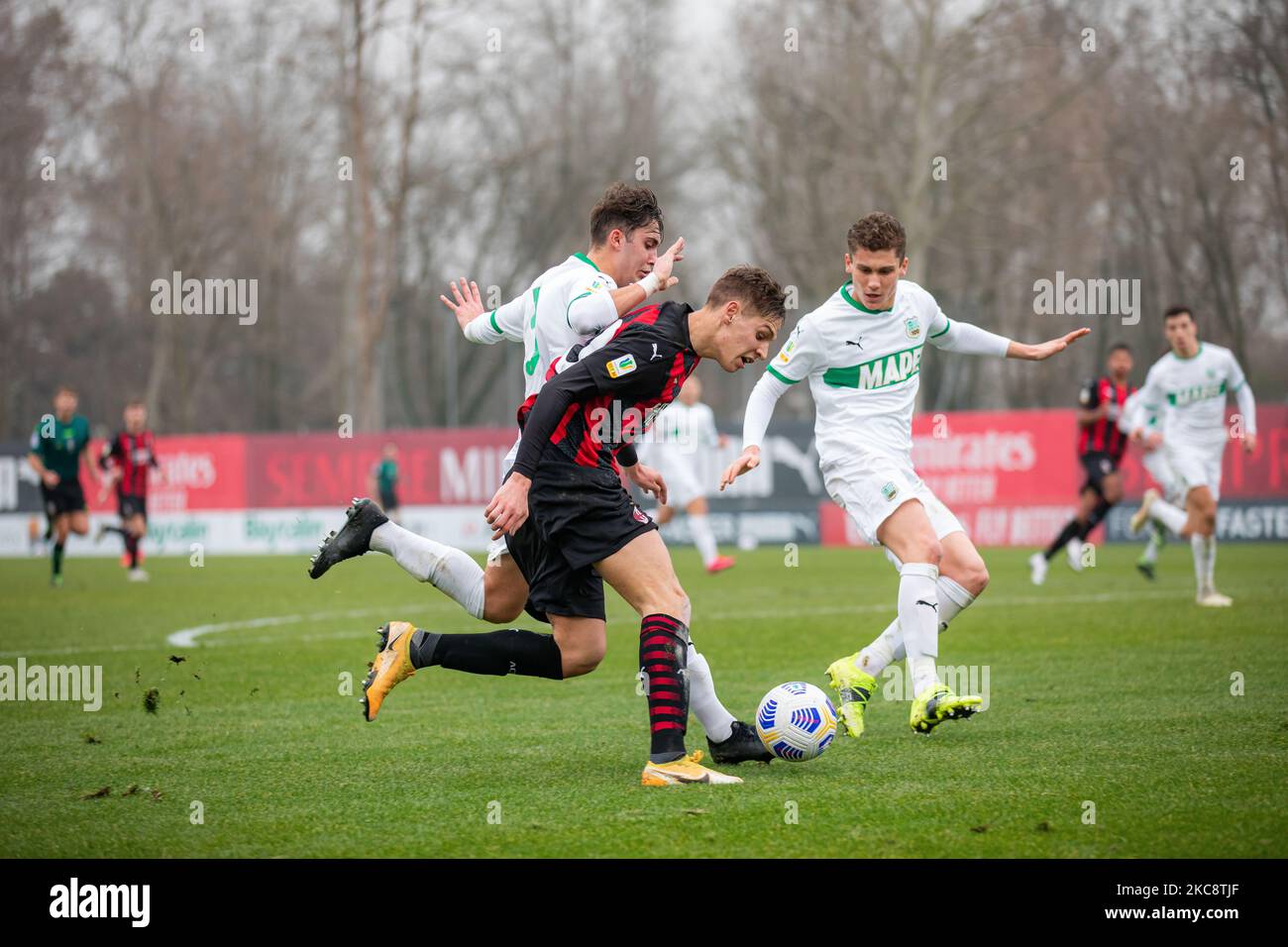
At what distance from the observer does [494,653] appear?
6.11 meters

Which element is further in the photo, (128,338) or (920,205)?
(128,338)

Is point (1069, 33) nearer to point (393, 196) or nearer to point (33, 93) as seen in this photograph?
point (393, 196)

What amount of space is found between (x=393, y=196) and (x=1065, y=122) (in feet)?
51.7

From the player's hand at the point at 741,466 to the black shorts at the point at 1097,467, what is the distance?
11.1 meters

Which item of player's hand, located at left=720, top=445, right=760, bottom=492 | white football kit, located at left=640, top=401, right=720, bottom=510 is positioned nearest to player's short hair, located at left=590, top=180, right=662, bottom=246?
player's hand, located at left=720, top=445, right=760, bottom=492

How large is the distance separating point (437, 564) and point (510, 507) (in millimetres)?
1299

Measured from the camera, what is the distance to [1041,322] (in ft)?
118

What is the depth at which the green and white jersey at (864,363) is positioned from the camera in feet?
23.8

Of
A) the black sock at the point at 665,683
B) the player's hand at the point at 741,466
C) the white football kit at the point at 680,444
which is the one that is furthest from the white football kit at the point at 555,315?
the white football kit at the point at 680,444

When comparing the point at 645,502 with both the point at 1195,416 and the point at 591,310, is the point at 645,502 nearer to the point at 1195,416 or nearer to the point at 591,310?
the point at 1195,416

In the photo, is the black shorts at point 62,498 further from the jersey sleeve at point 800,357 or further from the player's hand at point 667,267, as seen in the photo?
the player's hand at point 667,267

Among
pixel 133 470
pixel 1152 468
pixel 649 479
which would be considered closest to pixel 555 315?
pixel 649 479

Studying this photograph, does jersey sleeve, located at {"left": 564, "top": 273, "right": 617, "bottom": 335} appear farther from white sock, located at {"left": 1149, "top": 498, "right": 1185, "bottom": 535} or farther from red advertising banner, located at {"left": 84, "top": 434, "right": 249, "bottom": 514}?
red advertising banner, located at {"left": 84, "top": 434, "right": 249, "bottom": 514}

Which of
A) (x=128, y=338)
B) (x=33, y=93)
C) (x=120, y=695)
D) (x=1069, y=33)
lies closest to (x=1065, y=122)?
(x=1069, y=33)
